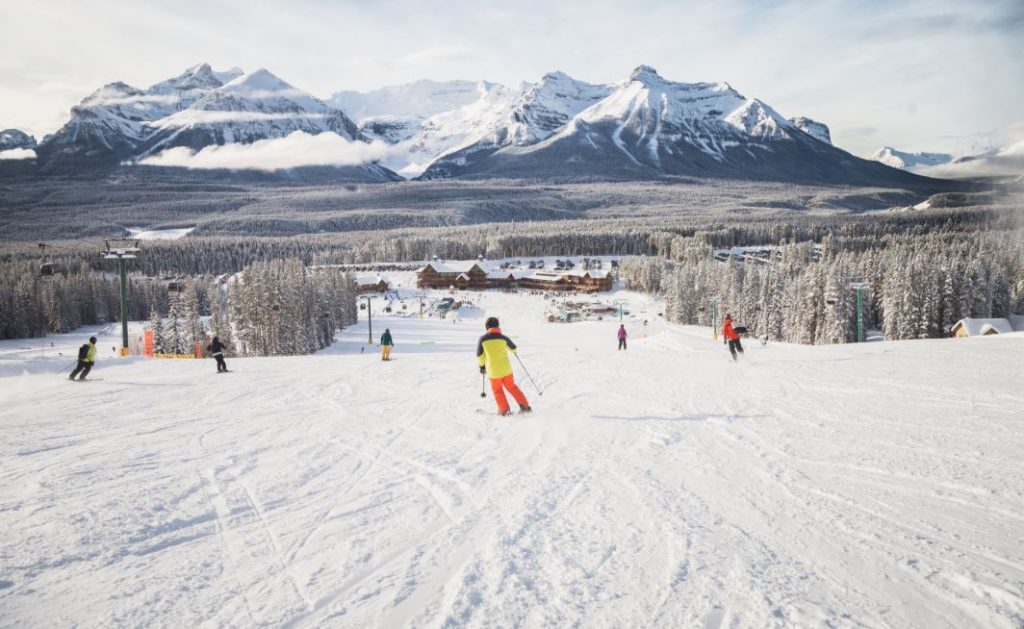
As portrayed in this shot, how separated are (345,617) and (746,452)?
19.0 ft

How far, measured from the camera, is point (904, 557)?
4652 mm

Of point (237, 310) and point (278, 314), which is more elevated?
point (237, 310)

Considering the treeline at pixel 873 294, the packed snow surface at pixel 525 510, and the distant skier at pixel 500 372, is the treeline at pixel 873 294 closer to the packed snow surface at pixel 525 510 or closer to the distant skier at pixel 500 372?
the packed snow surface at pixel 525 510

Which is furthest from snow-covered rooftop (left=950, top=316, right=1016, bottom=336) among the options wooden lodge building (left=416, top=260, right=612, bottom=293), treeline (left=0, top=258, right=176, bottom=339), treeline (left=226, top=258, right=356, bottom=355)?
treeline (left=0, top=258, right=176, bottom=339)

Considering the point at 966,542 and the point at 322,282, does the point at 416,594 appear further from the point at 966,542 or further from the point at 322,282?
the point at 322,282

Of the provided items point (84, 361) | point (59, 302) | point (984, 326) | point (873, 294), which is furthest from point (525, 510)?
point (59, 302)

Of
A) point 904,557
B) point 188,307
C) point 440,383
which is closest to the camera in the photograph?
point 904,557

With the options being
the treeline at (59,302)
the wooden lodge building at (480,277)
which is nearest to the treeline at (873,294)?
the wooden lodge building at (480,277)

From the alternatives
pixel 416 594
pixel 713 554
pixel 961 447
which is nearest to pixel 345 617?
pixel 416 594

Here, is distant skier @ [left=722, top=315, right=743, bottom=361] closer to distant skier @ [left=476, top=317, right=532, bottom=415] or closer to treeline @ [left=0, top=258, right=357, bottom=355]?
distant skier @ [left=476, top=317, right=532, bottom=415]

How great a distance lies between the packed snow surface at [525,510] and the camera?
409 cm

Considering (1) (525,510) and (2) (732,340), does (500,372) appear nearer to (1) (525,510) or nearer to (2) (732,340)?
(1) (525,510)

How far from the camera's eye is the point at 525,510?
5.81 metres

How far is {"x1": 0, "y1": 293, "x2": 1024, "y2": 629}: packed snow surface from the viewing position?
4.09 meters
